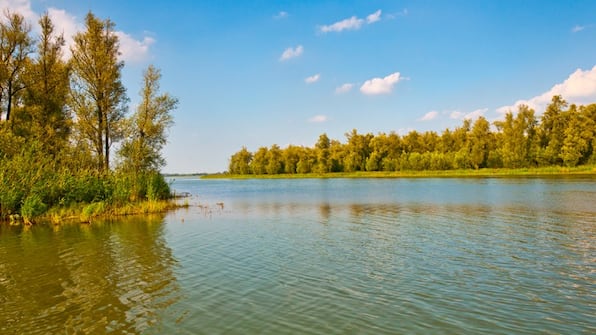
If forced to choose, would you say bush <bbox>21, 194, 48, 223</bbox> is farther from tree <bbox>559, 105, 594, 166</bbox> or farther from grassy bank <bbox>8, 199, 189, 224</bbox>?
tree <bbox>559, 105, 594, 166</bbox>

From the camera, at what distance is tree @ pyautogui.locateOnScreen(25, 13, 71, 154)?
2959cm

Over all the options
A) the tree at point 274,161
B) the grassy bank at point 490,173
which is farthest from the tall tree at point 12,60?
the tree at point 274,161

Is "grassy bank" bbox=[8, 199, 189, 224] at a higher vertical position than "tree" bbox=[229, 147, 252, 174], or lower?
lower

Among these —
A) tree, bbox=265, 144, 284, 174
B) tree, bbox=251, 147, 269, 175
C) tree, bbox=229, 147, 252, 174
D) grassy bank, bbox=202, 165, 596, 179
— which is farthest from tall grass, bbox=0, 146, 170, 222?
tree, bbox=229, 147, 252, 174

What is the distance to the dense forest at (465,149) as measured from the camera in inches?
3155

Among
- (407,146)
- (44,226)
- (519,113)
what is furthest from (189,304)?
(407,146)

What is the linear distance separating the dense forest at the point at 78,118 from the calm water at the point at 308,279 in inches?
292

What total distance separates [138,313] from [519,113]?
9917 cm

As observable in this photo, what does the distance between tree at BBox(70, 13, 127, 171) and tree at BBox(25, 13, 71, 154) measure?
3.93 ft

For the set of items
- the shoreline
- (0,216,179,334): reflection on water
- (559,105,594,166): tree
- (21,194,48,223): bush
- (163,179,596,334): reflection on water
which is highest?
(559,105,594,166): tree

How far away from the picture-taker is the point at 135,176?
29.0 m

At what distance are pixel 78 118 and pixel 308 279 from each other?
2879cm

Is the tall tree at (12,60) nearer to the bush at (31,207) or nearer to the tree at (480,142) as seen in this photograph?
the bush at (31,207)

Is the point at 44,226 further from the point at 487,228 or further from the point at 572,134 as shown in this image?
the point at 572,134
